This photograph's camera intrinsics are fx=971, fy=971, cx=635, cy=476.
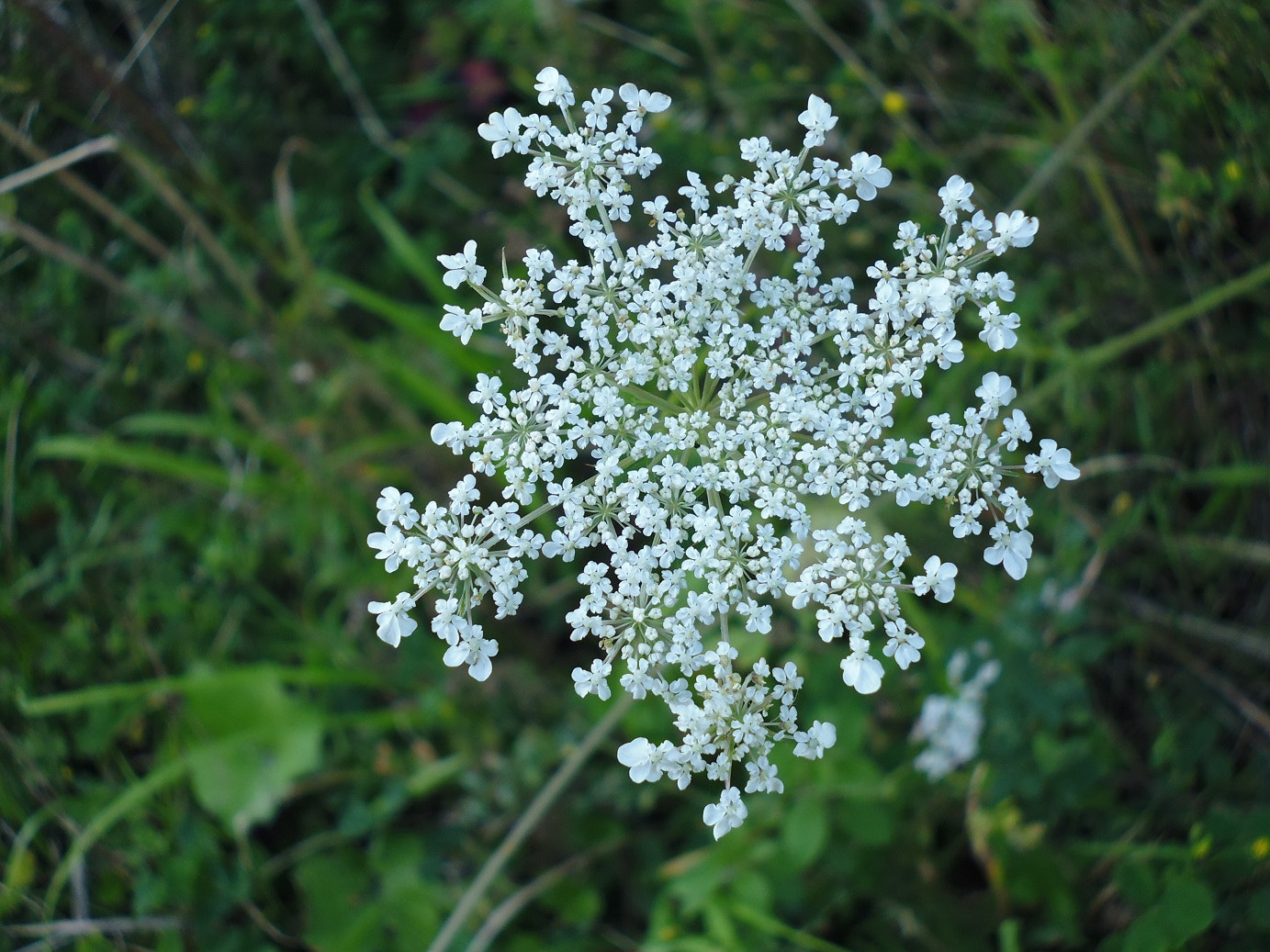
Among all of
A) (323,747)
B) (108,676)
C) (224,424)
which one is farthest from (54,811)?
(224,424)

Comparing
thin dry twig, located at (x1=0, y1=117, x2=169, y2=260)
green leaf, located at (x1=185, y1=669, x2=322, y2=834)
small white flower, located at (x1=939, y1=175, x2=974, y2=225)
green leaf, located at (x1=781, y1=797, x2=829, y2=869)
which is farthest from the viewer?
green leaf, located at (x1=185, y1=669, x2=322, y2=834)

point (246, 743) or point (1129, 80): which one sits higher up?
point (1129, 80)

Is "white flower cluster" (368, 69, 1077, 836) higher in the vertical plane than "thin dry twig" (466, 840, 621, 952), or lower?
higher

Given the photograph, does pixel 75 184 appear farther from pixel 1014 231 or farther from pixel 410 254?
pixel 1014 231

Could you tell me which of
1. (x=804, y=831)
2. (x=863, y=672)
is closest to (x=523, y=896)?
(x=804, y=831)

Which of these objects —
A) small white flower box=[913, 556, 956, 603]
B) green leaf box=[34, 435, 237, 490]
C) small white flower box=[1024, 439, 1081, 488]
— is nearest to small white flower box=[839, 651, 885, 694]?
small white flower box=[913, 556, 956, 603]

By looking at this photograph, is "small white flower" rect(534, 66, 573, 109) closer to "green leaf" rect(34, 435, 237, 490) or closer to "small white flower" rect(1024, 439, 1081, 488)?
"small white flower" rect(1024, 439, 1081, 488)
